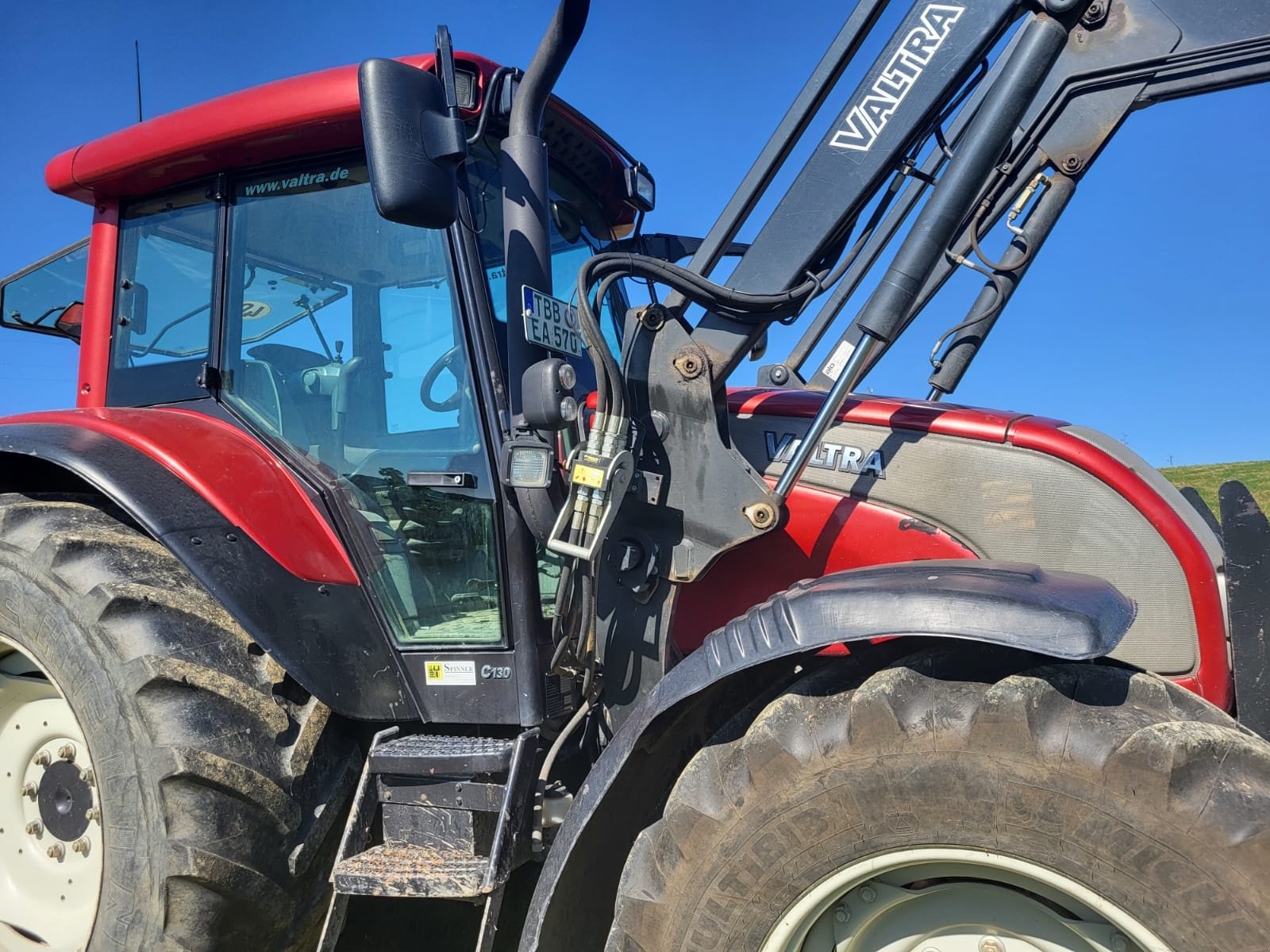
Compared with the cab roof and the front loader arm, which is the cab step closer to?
Result: the front loader arm

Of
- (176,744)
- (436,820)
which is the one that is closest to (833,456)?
(436,820)

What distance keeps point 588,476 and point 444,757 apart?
0.82m

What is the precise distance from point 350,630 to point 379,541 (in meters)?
0.25

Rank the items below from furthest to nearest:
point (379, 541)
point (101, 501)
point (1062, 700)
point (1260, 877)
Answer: point (101, 501), point (379, 541), point (1062, 700), point (1260, 877)

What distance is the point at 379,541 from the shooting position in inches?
95.4

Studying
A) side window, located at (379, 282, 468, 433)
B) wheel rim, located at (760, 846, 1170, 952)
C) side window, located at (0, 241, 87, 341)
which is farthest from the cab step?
side window, located at (0, 241, 87, 341)

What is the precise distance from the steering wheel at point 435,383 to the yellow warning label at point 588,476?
470mm

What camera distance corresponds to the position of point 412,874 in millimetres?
2057

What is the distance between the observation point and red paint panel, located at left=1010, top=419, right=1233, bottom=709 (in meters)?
1.88

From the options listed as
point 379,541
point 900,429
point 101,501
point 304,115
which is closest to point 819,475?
point 900,429

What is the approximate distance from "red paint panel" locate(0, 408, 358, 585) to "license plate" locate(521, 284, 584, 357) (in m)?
0.81

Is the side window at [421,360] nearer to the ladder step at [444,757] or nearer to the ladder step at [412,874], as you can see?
the ladder step at [444,757]

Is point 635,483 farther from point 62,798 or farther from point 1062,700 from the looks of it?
point 62,798

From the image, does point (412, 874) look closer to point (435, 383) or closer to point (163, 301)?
point (435, 383)
